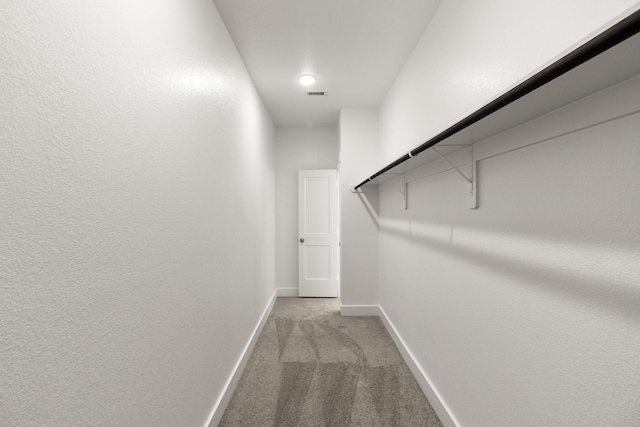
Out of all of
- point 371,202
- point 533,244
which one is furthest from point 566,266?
point 371,202

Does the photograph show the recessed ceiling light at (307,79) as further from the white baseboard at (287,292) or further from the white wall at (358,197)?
the white baseboard at (287,292)

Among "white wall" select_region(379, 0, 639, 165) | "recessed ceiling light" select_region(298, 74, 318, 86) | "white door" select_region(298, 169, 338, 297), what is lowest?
"white door" select_region(298, 169, 338, 297)

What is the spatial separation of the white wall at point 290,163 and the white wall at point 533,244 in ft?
8.67

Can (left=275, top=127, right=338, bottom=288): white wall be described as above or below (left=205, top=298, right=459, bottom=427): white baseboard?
above

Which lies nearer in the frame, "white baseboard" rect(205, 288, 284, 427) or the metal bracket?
the metal bracket

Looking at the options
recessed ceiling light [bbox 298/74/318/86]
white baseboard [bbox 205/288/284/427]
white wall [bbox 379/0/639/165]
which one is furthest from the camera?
recessed ceiling light [bbox 298/74/318/86]

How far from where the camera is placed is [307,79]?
286cm

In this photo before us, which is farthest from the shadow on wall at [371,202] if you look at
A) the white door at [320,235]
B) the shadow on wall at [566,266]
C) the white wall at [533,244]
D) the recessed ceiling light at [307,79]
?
the shadow on wall at [566,266]

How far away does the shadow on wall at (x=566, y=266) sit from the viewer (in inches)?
29.8

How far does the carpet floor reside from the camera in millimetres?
1868

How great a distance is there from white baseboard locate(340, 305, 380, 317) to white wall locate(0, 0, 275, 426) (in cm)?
212

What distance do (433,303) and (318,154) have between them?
311 cm

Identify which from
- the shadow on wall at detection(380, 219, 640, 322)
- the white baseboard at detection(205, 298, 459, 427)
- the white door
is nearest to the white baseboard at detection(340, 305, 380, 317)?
the white baseboard at detection(205, 298, 459, 427)

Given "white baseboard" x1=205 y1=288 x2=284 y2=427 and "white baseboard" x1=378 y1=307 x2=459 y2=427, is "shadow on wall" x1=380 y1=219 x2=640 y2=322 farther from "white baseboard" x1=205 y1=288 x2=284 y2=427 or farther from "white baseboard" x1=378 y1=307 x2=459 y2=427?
"white baseboard" x1=205 y1=288 x2=284 y2=427
